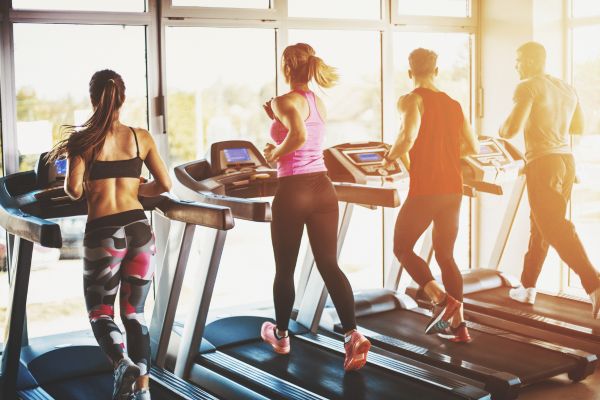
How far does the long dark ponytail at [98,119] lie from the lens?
2938 mm

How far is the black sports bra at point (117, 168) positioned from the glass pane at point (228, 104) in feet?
6.69

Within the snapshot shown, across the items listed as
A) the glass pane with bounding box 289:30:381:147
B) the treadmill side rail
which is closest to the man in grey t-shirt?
the treadmill side rail

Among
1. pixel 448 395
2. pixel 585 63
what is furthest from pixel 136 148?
pixel 585 63

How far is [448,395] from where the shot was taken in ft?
11.5

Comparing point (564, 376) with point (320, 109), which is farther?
point (564, 376)

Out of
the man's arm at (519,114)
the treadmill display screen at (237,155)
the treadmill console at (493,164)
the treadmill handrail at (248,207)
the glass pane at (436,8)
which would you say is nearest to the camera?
the treadmill handrail at (248,207)

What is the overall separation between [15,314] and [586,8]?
15.1ft

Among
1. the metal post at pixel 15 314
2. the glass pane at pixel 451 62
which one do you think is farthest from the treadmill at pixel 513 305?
the metal post at pixel 15 314

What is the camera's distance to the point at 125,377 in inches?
117

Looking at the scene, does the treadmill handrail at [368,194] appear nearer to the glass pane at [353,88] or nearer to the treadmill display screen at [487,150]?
the treadmill display screen at [487,150]

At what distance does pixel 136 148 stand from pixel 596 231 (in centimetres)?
416

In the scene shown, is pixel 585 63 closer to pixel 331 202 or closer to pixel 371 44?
pixel 371 44

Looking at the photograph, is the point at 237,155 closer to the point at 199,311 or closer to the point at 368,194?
the point at 368,194

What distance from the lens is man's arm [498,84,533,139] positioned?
458 cm
